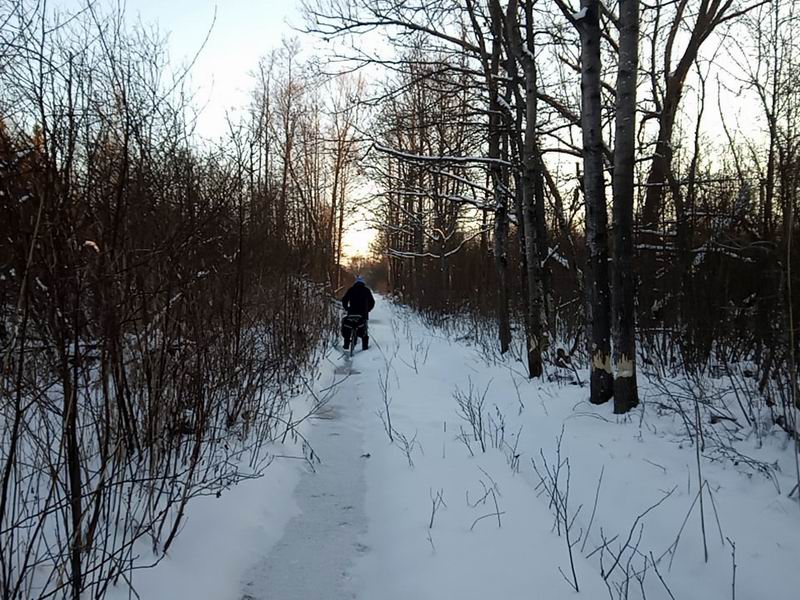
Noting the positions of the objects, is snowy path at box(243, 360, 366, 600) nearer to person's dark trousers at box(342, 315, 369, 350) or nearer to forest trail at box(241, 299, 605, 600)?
forest trail at box(241, 299, 605, 600)

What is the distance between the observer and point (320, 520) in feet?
11.5

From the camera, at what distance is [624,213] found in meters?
4.75

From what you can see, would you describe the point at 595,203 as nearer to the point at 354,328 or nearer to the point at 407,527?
the point at 407,527

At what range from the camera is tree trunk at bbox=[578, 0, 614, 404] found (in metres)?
5.08

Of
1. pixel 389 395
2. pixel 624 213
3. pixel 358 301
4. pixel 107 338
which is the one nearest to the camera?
pixel 107 338

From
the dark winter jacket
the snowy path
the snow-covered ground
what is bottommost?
the snowy path

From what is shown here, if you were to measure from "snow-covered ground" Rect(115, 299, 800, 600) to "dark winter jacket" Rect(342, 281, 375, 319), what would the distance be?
6.22 metres

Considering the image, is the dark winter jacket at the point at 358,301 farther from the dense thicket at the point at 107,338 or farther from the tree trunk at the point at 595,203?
the tree trunk at the point at 595,203

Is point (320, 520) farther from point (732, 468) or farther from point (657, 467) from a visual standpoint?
point (732, 468)

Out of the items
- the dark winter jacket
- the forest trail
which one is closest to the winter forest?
the forest trail

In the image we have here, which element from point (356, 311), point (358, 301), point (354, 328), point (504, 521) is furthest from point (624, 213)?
point (354, 328)

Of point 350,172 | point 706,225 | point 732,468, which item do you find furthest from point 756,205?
point 350,172

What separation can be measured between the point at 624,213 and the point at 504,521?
3024 mm

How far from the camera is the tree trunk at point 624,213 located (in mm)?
4684
